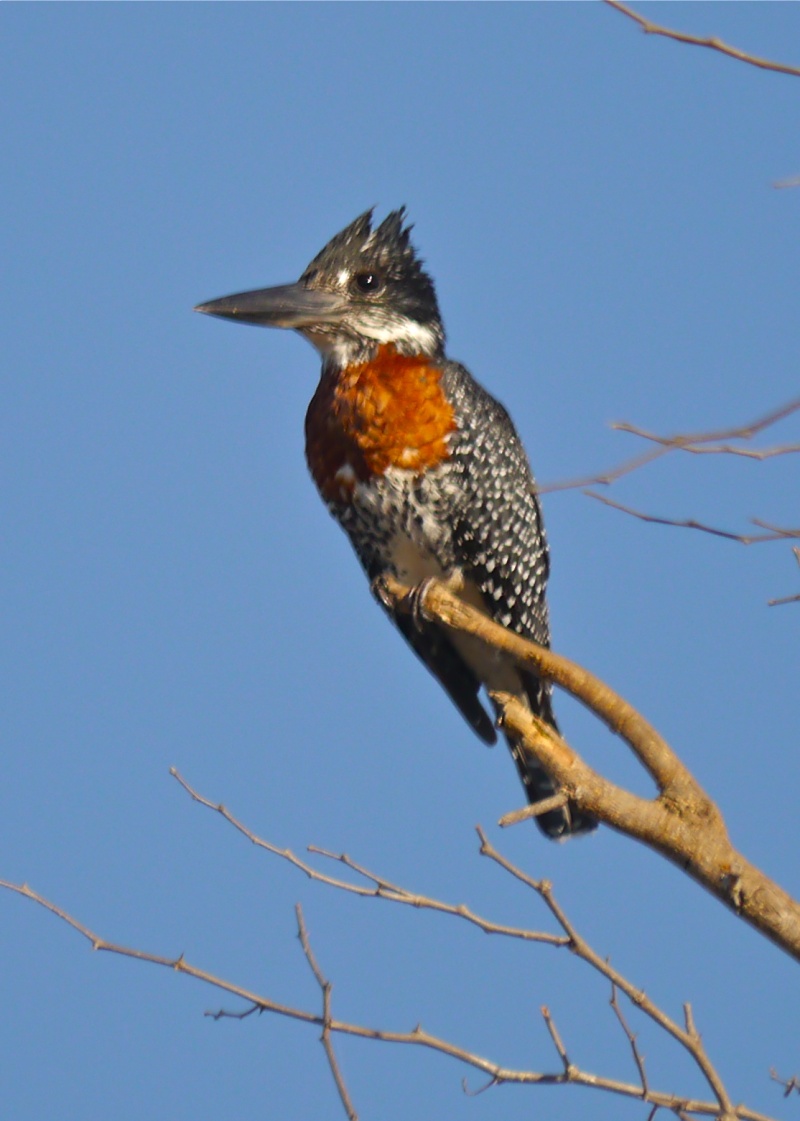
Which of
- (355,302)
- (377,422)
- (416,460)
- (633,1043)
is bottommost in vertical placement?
(633,1043)

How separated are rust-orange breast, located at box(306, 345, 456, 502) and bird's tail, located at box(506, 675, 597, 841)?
4.05 feet

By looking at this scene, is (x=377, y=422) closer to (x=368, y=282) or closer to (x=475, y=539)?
(x=475, y=539)

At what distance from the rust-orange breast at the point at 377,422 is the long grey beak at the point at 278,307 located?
0.28m

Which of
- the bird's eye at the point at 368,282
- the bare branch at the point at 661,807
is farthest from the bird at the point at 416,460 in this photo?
the bare branch at the point at 661,807

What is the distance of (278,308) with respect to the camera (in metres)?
6.33

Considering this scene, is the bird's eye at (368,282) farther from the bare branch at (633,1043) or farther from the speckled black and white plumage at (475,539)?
the bare branch at (633,1043)

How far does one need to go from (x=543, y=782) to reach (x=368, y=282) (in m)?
2.45

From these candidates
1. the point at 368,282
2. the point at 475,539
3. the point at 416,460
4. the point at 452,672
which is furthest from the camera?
the point at 452,672

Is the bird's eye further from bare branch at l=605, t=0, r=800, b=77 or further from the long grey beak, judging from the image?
bare branch at l=605, t=0, r=800, b=77

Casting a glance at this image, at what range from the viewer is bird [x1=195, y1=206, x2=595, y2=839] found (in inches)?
238

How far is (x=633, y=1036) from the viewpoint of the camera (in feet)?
13.7

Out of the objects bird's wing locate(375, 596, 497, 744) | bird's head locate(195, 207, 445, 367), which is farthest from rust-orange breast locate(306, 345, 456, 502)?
bird's wing locate(375, 596, 497, 744)

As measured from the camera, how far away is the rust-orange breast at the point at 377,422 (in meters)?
6.02

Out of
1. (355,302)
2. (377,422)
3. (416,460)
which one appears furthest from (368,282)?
(416,460)
